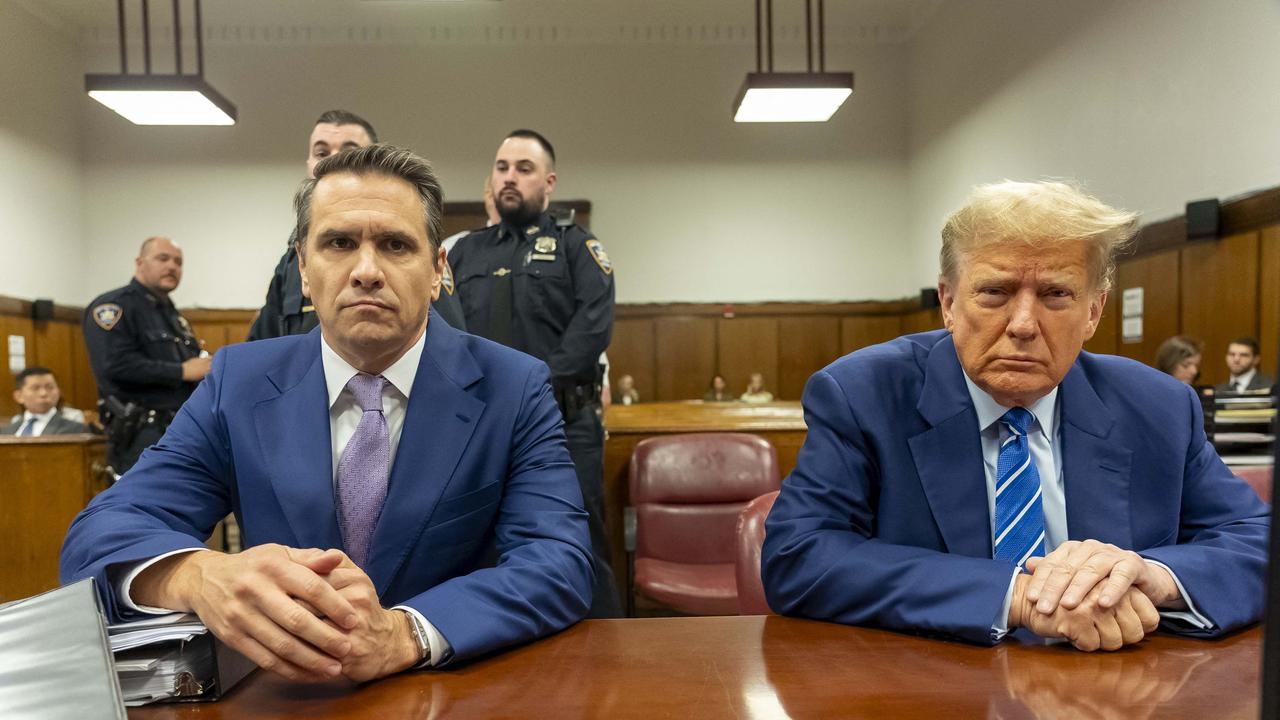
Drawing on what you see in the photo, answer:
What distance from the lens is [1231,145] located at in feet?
17.0

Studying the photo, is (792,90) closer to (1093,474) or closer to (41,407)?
(1093,474)

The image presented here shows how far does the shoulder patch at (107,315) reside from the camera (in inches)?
175

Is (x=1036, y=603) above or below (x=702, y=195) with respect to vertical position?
below

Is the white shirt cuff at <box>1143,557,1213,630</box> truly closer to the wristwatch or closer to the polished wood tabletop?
the polished wood tabletop

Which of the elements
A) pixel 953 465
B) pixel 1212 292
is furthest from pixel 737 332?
pixel 953 465

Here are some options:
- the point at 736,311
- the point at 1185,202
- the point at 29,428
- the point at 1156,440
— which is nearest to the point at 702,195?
the point at 736,311

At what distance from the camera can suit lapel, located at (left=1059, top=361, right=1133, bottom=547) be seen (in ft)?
4.39

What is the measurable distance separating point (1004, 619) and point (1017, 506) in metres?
0.29

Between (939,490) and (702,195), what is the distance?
30.8 feet

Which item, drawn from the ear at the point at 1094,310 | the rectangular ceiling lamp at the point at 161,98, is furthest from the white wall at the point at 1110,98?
the rectangular ceiling lamp at the point at 161,98

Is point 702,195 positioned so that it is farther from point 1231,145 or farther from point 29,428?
point 29,428

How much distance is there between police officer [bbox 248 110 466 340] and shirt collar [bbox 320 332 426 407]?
40.4 inches

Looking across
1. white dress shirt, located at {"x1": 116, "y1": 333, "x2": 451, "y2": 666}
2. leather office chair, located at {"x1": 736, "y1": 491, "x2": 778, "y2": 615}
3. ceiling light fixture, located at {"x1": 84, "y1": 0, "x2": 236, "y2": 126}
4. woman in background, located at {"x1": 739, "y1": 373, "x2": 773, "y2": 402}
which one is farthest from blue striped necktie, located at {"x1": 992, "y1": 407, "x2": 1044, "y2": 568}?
woman in background, located at {"x1": 739, "y1": 373, "x2": 773, "y2": 402}

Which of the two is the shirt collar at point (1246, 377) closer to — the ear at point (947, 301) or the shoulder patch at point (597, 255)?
the shoulder patch at point (597, 255)
